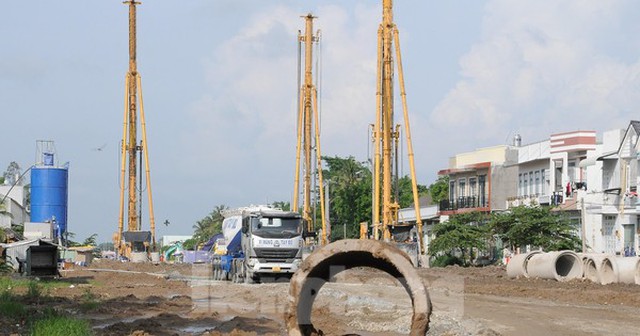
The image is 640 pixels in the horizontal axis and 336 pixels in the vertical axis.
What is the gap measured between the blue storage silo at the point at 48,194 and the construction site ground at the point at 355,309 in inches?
1721

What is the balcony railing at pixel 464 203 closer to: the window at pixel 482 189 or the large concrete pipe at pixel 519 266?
the window at pixel 482 189

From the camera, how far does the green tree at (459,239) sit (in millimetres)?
61062

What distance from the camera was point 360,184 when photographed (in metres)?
105

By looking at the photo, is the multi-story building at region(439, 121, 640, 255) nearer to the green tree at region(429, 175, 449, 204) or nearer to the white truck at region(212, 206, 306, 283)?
the green tree at region(429, 175, 449, 204)

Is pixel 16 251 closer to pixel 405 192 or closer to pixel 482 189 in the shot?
pixel 482 189

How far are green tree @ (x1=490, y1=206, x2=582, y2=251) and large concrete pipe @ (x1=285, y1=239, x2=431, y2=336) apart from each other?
44.3 m

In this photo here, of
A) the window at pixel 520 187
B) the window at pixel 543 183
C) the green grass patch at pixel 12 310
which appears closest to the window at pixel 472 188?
the window at pixel 520 187

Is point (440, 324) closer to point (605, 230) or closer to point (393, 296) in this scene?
point (393, 296)

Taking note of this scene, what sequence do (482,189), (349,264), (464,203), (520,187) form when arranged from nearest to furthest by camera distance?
(349,264) → (520,187) → (482,189) → (464,203)

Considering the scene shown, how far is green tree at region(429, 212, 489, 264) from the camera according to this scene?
200 feet

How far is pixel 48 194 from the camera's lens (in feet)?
259

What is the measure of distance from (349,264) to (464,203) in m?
66.6

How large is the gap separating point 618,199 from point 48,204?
→ 41.4 meters

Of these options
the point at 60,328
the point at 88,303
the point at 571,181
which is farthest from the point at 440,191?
the point at 60,328
